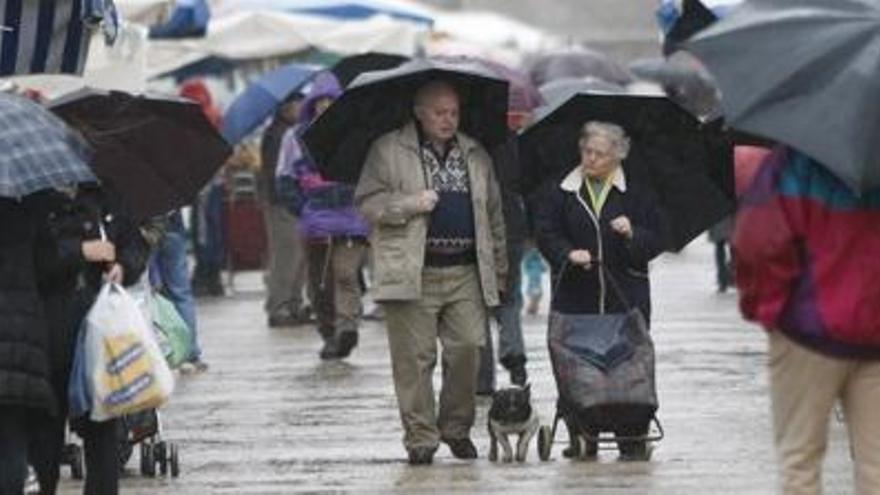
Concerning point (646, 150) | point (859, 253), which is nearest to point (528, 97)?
point (646, 150)

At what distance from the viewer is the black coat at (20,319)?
35.2 feet

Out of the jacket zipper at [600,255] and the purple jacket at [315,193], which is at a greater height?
the jacket zipper at [600,255]

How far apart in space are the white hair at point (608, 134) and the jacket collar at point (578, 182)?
94mm

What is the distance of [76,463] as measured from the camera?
13281 millimetres

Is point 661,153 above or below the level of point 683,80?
above

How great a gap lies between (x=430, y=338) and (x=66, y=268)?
2.65 metres

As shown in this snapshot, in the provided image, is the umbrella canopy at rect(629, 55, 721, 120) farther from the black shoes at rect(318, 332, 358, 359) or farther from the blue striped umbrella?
the blue striped umbrella

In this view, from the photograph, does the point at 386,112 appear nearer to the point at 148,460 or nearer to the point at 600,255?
the point at 600,255

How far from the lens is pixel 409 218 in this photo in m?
13.1

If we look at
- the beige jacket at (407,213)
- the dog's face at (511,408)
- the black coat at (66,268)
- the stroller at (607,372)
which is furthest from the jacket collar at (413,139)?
the black coat at (66,268)

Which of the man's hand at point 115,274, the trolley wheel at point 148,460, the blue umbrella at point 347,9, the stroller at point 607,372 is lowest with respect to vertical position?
the blue umbrella at point 347,9

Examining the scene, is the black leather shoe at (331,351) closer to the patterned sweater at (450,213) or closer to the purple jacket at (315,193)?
the purple jacket at (315,193)

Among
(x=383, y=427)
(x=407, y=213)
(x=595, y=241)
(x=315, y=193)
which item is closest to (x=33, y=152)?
(x=407, y=213)

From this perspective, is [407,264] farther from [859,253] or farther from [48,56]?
[859,253]
